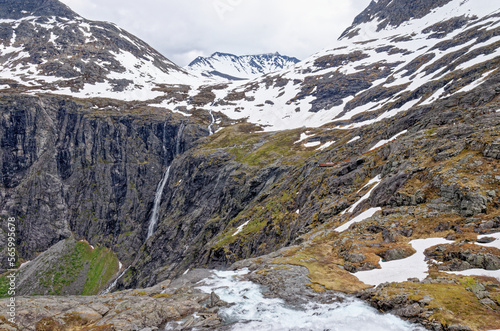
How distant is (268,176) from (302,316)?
174 feet

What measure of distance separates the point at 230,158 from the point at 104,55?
162356mm

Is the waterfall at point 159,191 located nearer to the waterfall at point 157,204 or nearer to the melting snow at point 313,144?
the waterfall at point 157,204

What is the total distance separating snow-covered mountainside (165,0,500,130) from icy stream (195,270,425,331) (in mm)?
66151

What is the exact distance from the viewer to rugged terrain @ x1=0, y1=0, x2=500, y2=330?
15023 millimetres

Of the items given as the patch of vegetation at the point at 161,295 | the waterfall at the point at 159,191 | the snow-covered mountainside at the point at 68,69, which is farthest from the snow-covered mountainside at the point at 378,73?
the patch of vegetation at the point at 161,295

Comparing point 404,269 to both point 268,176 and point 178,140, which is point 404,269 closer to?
point 268,176

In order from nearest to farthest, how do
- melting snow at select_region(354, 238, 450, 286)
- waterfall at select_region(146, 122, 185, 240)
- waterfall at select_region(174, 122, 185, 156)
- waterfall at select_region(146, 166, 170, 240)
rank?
1. melting snow at select_region(354, 238, 450, 286)
2. waterfall at select_region(146, 166, 170, 240)
3. waterfall at select_region(146, 122, 185, 240)
4. waterfall at select_region(174, 122, 185, 156)

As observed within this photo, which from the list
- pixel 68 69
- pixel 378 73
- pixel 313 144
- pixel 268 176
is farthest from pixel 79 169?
pixel 378 73

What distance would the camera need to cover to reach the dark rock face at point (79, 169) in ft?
342

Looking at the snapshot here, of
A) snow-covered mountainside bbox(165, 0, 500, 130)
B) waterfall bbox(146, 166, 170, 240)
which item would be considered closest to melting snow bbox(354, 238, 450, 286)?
snow-covered mountainside bbox(165, 0, 500, 130)

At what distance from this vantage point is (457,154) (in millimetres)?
22453

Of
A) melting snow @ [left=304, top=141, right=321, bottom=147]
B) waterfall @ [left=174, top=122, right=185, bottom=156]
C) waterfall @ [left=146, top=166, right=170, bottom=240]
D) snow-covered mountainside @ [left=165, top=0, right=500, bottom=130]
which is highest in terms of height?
snow-covered mountainside @ [left=165, top=0, right=500, bottom=130]

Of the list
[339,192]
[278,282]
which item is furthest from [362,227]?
[339,192]

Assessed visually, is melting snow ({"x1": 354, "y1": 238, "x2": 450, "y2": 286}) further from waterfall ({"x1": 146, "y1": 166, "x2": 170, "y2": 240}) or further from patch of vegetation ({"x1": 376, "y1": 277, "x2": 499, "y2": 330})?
waterfall ({"x1": 146, "y1": 166, "x2": 170, "y2": 240})
